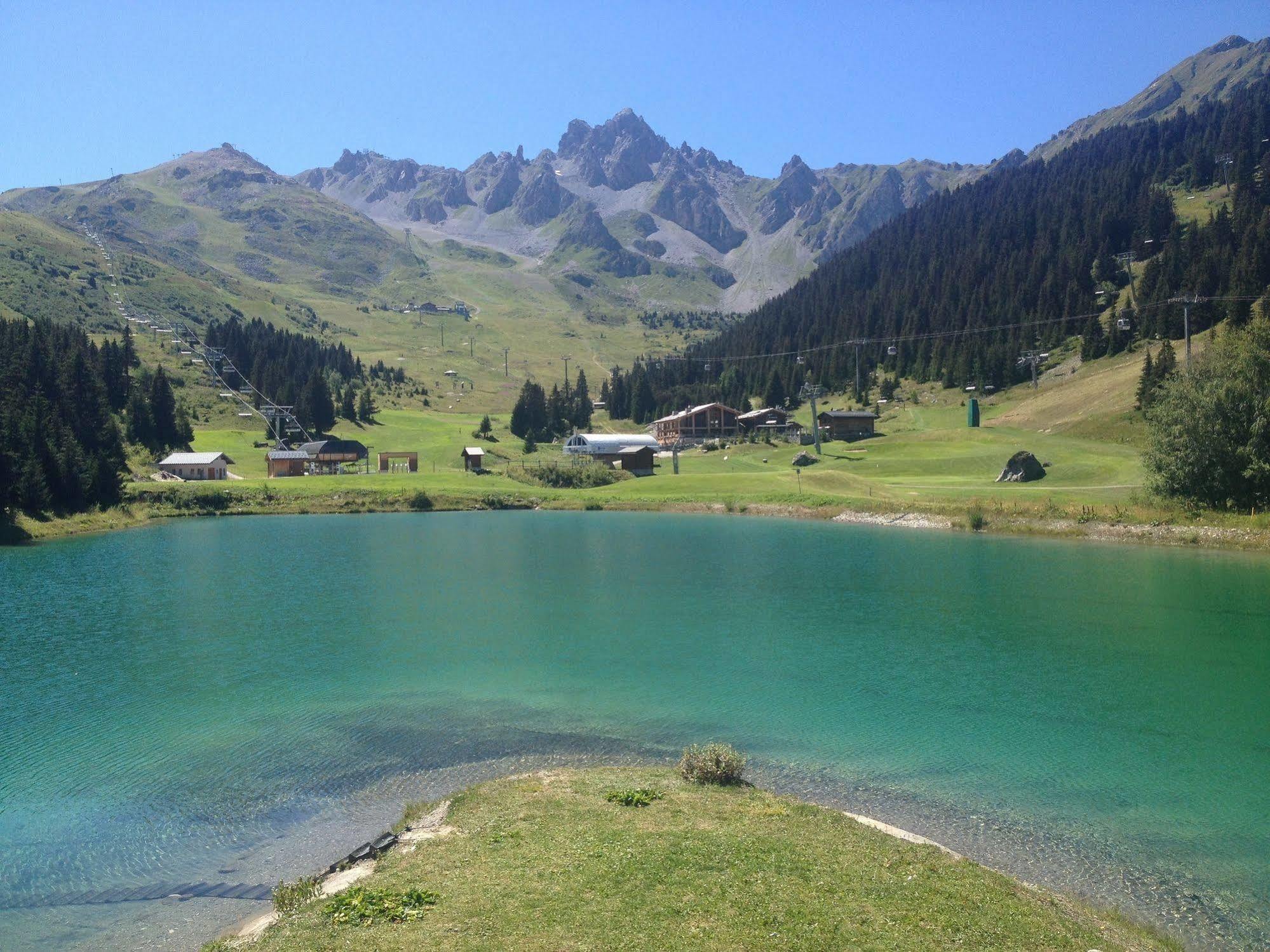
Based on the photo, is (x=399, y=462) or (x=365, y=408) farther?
(x=365, y=408)

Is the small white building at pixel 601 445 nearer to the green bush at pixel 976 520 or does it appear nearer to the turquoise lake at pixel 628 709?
the green bush at pixel 976 520

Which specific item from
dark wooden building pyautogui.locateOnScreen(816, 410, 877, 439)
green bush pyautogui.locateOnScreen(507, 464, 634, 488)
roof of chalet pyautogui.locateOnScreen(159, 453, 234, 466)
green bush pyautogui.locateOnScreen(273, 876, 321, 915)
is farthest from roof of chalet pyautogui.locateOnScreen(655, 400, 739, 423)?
green bush pyautogui.locateOnScreen(273, 876, 321, 915)

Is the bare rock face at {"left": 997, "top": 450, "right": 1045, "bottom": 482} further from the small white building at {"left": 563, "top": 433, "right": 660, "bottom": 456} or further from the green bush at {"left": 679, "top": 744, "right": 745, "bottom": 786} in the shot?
the green bush at {"left": 679, "top": 744, "right": 745, "bottom": 786}

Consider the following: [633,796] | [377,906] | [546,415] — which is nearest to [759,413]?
[546,415]

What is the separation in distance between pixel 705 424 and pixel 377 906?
125 metres

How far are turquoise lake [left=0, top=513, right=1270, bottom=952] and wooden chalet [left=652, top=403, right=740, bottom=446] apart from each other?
8676 centimetres

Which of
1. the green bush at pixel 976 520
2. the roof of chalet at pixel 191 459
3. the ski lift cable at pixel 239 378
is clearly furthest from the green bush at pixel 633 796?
the ski lift cable at pixel 239 378

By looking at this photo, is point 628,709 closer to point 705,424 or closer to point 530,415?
point 530,415

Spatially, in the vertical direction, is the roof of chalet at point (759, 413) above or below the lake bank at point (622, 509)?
above

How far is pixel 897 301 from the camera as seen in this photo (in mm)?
156000

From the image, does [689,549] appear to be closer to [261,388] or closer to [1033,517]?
[1033,517]

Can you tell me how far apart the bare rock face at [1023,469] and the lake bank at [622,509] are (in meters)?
9.75

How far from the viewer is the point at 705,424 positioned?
440 ft

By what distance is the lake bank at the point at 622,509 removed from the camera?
176ft
